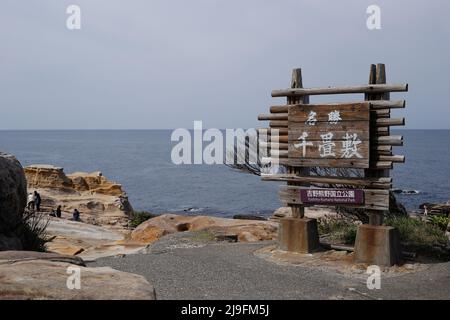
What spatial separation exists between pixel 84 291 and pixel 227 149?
43.9 ft

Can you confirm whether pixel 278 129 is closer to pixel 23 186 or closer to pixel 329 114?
pixel 329 114

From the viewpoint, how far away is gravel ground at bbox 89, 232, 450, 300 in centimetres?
810

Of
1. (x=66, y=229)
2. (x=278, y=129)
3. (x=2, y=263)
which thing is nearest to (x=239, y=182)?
(x=66, y=229)

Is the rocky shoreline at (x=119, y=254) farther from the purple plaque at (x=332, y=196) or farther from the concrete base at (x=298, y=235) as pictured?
the purple plaque at (x=332, y=196)

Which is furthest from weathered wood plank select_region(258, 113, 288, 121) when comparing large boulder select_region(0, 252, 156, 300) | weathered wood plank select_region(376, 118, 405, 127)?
large boulder select_region(0, 252, 156, 300)

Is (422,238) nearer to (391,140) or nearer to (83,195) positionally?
(391,140)

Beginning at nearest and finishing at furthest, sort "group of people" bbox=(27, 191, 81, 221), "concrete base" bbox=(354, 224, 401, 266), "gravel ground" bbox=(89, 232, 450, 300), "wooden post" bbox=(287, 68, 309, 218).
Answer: "gravel ground" bbox=(89, 232, 450, 300) → "concrete base" bbox=(354, 224, 401, 266) → "wooden post" bbox=(287, 68, 309, 218) → "group of people" bbox=(27, 191, 81, 221)

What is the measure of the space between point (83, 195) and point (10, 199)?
27.9m

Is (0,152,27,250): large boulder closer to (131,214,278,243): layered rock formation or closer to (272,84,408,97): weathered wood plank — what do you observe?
(131,214,278,243): layered rock formation

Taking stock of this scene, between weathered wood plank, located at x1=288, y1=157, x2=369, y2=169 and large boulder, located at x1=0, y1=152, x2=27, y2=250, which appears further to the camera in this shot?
large boulder, located at x1=0, y1=152, x2=27, y2=250

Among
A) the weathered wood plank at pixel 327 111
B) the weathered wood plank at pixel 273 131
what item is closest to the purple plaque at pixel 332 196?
the weathered wood plank at pixel 273 131

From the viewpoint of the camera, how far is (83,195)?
3844 centimetres

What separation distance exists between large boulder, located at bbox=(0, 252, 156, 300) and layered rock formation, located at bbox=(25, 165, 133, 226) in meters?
27.8

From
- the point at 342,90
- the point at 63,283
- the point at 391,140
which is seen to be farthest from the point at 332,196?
the point at 63,283
